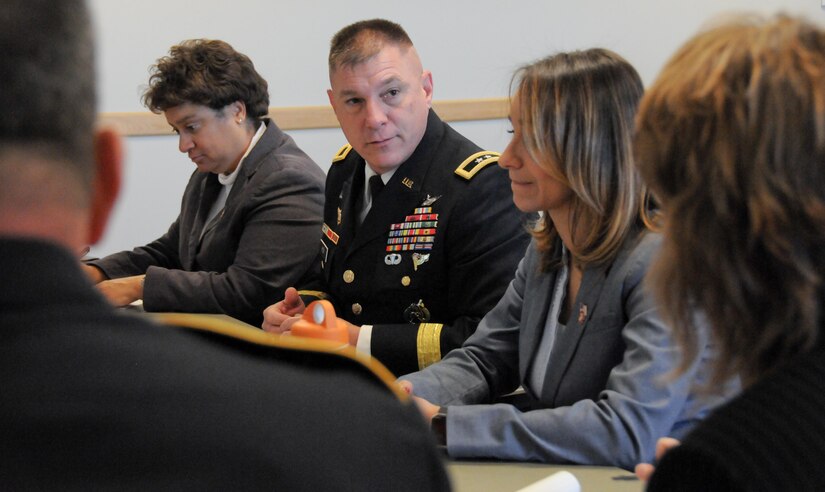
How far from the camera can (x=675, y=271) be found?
0.94m

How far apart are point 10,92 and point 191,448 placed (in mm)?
236

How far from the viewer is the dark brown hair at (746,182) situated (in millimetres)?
848

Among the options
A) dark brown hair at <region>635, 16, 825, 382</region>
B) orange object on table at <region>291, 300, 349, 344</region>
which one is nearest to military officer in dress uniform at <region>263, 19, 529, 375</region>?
orange object on table at <region>291, 300, 349, 344</region>

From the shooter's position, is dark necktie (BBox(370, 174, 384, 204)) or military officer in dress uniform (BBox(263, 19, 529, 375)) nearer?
military officer in dress uniform (BBox(263, 19, 529, 375))

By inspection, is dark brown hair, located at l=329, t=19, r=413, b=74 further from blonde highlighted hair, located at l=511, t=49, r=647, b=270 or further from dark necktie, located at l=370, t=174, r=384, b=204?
blonde highlighted hair, located at l=511, t=49, r=647, b=270

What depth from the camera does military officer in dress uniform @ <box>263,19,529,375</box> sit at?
2.36 m

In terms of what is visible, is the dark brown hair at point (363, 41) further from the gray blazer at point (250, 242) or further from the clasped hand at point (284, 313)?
the clasped hand at point (284, 313)

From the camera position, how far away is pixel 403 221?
99.5 inches

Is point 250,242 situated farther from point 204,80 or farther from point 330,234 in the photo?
point 204,80

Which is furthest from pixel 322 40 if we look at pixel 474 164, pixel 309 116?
pixel 474 164

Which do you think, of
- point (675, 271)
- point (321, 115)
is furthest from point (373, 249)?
point (321, 115)

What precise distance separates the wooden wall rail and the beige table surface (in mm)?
Answer: 3247

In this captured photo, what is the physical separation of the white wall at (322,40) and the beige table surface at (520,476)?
3.07 metres

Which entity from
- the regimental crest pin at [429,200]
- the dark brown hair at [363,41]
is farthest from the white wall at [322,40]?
the regimental crest pin at [429,200]
